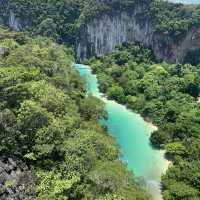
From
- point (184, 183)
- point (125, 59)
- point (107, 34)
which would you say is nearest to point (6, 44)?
point (184, 183)

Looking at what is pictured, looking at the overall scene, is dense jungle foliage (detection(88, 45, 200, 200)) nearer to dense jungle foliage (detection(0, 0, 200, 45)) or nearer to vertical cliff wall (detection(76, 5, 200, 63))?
vertical cliff wall (detection(76, 5, 200, 63))

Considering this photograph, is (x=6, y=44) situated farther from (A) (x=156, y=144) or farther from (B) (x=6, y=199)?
(B) (x=6, y=199)

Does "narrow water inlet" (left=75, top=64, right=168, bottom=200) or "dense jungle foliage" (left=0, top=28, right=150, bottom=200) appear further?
"narrow water inlet" (left=75, top=64, right=168, bottom=200)

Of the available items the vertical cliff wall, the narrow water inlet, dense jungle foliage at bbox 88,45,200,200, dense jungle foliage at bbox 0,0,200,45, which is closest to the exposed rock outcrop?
dense jungle foliage at bbox 88,45,200,200

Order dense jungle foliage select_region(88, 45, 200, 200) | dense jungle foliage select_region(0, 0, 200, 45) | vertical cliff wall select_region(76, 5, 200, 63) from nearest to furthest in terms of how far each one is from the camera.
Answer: dense jungle foliage select_region(88, 45, 200, 200), vertical cliff wall select_region(76, 5, 200, 63), dense jungle foliage select_region(0, 0, 200, 45)

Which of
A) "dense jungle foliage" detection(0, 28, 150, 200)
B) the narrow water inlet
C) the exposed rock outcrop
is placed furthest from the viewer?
the narrow water inlet

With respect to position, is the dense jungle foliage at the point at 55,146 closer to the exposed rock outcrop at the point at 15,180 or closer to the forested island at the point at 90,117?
the forested island at the point at 90,117

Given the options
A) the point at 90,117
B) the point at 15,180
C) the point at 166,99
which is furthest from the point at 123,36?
the point at 15,180
